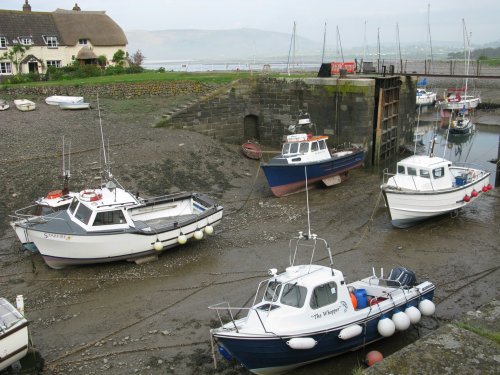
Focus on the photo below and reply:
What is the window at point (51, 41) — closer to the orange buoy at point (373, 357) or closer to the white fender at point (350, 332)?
the white fender at point (350, 332)

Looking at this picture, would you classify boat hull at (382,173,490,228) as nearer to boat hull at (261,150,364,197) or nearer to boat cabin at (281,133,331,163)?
boat hull at (261,150,364,197)

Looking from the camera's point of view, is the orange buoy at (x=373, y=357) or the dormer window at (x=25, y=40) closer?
the orange buoy at (x=373, y=357)

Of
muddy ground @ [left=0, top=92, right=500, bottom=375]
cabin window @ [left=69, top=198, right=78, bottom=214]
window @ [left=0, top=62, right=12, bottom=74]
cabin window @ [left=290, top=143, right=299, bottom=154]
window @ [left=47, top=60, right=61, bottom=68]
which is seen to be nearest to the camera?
muddy ground @ [left=0, top=92, right=500, bottom=375]

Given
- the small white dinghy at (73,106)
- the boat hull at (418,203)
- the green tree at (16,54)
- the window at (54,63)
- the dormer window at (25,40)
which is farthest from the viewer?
the window at (54,63)

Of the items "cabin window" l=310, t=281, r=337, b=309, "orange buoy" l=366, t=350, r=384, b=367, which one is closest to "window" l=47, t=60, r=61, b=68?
"cabin window" l=310, t=281, r=337, b=309

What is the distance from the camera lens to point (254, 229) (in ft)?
50.2

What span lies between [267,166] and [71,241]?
7.87 m

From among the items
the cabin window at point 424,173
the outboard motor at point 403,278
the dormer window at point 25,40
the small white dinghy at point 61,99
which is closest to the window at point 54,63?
the dormer window at point 25,40

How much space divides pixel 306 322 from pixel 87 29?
1426 inches

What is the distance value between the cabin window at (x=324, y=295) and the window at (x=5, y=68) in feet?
108

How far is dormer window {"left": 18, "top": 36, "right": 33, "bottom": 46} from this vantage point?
35.6m

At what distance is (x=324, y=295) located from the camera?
8.50 metres

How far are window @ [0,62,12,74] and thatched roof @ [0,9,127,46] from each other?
5.06ft

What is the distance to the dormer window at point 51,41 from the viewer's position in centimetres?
3684
